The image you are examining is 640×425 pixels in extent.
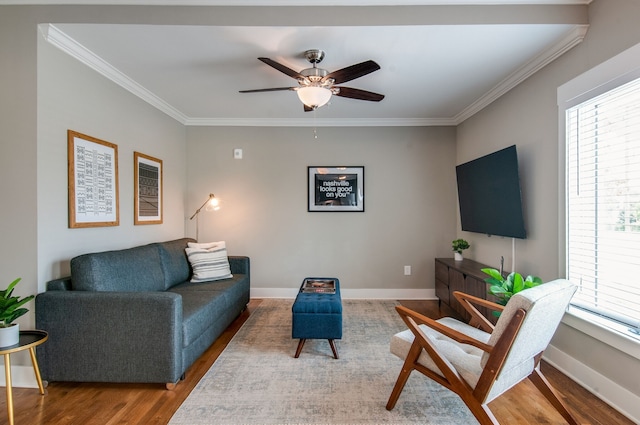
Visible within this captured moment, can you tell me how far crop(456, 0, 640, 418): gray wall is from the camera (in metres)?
1.88

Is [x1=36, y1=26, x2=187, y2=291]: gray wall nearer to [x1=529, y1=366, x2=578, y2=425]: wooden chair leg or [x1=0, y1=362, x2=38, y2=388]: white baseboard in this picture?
[x1=0, y1=362, x2=38, y2=388]: white baseboard

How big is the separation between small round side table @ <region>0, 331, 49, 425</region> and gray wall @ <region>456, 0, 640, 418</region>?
11.4 feet

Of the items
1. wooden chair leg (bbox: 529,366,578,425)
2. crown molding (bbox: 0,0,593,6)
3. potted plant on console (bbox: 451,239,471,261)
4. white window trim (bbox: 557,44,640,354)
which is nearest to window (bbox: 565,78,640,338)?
white window trim (bbox: 557,44,640,354)

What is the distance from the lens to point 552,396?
174 centimetres

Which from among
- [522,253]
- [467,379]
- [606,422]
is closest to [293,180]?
[522,253]

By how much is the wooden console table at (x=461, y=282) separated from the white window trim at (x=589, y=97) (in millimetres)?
605

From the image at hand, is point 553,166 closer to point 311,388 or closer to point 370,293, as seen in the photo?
point 311,388

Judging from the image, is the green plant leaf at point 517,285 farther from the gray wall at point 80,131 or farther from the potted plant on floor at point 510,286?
the gray wall at point 80,131

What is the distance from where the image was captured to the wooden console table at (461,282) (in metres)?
2.82

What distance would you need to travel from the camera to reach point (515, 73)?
282cm

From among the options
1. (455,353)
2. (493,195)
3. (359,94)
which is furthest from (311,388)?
(493,195)

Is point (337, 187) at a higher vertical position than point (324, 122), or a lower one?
lower

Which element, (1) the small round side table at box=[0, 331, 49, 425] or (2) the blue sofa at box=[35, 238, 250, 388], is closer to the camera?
(1) the small round side table at box=[0, 331, 49, 425]

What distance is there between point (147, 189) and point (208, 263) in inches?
41.5
